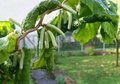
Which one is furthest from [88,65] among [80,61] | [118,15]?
[118,15]

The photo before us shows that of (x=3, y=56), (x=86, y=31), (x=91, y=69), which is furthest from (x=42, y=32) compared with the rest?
(x=91, y=69)

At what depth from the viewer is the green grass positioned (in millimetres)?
9724

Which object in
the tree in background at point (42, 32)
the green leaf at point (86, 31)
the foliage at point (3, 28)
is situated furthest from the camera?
the green leaf at point (86, 31)

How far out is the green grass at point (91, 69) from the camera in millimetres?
9724

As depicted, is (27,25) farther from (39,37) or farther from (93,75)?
(93,75)

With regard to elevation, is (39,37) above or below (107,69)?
above

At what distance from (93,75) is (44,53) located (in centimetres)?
904

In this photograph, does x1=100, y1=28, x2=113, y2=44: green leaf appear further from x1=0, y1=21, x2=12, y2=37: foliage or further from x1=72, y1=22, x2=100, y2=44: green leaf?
x1=0, y1=21, x2=12, y2=37: foliage

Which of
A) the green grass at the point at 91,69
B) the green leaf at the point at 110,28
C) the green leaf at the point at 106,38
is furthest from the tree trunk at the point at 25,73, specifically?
the green grass at the point at 91,69

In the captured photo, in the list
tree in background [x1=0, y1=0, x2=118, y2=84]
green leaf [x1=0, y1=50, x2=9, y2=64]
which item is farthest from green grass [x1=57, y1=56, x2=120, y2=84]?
green leaf [x1=0, y1=50, x2=9, y2=64]

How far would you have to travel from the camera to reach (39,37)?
1.26 m

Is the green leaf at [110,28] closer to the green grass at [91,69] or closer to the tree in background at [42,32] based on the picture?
the tree in background at [42,32]

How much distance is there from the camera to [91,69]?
11.4m

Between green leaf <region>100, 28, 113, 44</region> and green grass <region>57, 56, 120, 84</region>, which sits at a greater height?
green leaf <region>100, 28, 113, 44</region>
